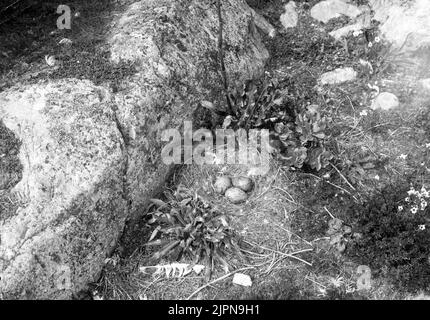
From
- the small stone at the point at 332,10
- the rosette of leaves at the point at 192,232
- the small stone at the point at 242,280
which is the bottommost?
the small stone at the point at 242,280

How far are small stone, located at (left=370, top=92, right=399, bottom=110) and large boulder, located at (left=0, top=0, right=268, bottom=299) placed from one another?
2.17 m

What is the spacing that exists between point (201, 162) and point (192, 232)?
3.28 ft

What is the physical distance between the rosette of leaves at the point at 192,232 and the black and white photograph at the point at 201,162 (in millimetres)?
20

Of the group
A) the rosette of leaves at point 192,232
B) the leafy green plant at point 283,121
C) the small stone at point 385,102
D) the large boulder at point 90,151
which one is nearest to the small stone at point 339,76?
the small stone at point 385,102

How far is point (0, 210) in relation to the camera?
4.68 metres

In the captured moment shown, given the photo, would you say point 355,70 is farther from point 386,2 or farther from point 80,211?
point 80,211

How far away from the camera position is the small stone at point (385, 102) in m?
6.23

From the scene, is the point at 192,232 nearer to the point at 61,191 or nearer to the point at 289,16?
the point at 61,191

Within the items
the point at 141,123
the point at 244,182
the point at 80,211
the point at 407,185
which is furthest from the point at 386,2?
the point at 80,211

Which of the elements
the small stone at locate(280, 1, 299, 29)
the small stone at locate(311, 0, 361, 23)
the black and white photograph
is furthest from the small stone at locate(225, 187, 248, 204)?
the small stone at locate(311, 0, 361, 23)

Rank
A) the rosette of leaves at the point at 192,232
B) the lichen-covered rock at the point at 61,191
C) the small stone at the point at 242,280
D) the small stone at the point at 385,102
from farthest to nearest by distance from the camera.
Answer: the small stone at the point at 385,102
the rosette of leaves at the point at 192,232
the small stone at the point at 242,280
the lichen-covered rock at the point at 61,191

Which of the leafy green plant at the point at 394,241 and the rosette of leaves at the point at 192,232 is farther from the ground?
the rosette of leaves at the point at 192,232

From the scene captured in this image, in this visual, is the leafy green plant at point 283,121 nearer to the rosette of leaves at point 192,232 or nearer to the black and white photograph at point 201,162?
the black and white photograph at point 201,162

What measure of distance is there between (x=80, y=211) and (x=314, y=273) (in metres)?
2.41
